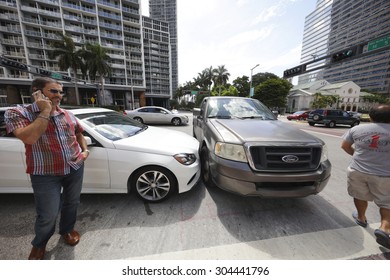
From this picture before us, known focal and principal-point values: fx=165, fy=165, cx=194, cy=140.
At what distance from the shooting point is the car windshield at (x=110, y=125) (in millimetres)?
2610

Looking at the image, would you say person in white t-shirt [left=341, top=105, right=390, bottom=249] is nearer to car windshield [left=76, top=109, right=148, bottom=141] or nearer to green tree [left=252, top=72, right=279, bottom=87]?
car windshield [left=76, top=109, right=148, bottom=141]

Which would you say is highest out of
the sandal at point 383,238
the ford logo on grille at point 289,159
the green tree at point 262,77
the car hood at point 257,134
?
the green tree at point 262,77

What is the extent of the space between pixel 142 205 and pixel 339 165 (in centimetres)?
540

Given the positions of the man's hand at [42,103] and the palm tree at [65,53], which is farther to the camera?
the palm tree at [65,53]

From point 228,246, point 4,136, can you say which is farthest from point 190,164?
point 4,136

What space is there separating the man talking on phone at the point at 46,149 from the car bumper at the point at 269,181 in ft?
5.92

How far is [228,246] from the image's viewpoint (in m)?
1.91

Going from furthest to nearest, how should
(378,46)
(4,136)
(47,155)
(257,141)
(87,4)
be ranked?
(87,4), (378,46), (4,136), (257,141), (47,155)

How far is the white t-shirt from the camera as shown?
6.15 ft

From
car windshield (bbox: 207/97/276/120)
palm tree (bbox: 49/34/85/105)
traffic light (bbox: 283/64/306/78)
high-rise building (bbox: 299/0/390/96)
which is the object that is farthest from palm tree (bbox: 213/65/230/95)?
high-rise building (bbox: 299/0/390/96)

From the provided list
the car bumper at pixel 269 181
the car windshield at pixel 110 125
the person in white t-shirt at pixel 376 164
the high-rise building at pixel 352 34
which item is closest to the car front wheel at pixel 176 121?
the car windshield at pixel 110 125

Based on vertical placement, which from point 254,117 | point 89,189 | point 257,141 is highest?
point 254,117

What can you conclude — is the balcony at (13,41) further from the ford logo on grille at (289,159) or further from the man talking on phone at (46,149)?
the ford logo on grille at (289,159)

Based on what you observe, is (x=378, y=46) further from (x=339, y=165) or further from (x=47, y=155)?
(x=47, y=155)
